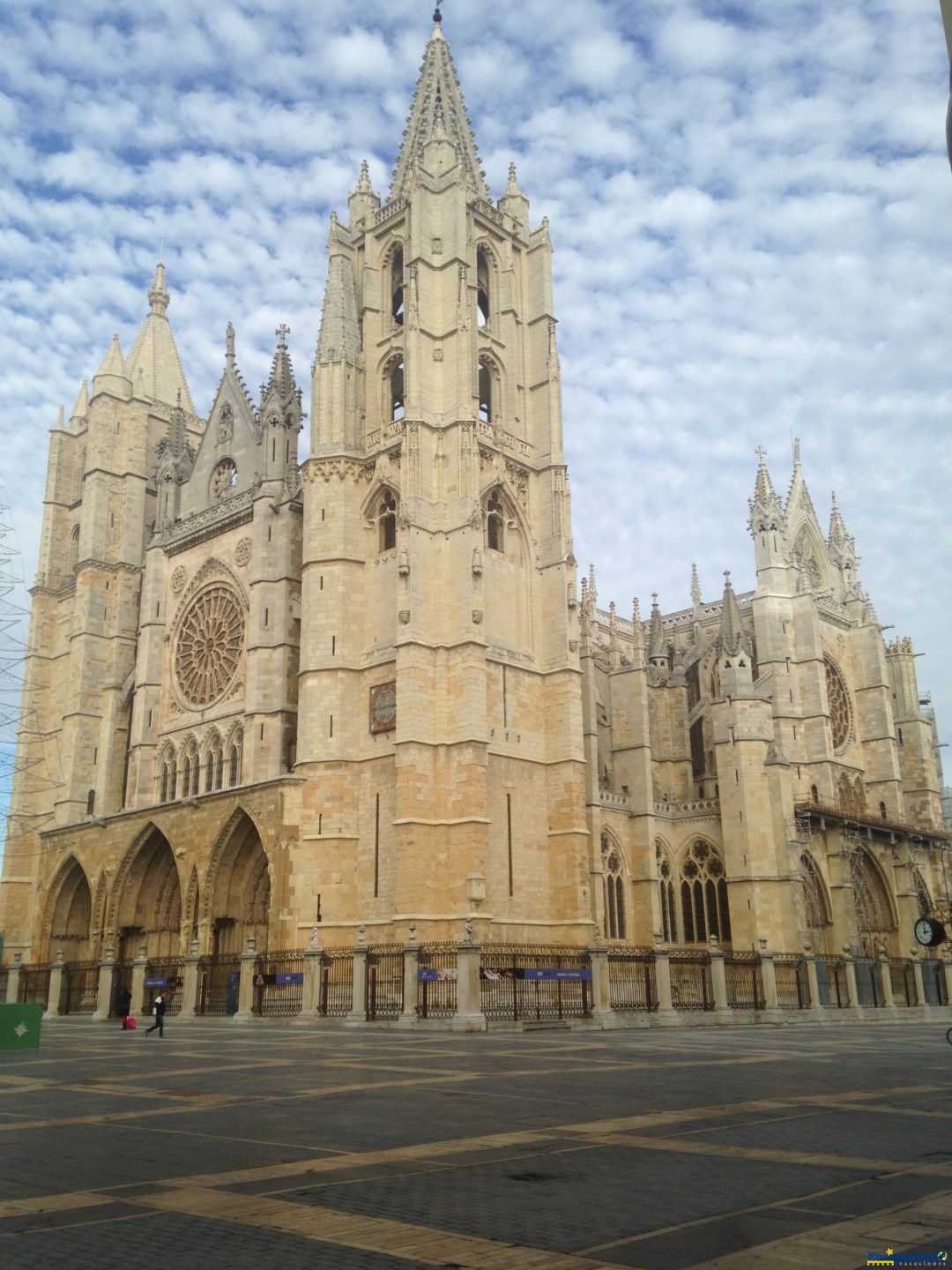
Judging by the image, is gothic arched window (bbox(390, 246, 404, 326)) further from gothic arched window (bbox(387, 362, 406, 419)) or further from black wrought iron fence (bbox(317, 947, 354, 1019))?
black wrought iron fence (bbox(317, 947, 354, 1019))

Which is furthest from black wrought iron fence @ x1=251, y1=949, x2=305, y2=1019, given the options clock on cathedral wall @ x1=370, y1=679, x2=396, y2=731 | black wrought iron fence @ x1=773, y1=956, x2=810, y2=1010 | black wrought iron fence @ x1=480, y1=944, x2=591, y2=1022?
black wrought iron fence @ x1=773, y1=956, x2=810, y2=1010

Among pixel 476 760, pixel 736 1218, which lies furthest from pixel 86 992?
pixel 736 1218

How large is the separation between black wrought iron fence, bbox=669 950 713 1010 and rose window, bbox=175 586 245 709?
1720 cm

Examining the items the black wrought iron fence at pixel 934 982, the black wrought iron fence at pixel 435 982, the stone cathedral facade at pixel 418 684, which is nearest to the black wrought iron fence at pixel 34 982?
the stone cathedral facade at pixel 418 684

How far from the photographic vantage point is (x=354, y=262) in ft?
129

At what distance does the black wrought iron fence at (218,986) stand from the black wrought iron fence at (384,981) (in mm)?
4011

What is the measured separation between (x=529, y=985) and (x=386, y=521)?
1465cm

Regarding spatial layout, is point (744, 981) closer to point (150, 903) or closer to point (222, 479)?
point (150, 903)

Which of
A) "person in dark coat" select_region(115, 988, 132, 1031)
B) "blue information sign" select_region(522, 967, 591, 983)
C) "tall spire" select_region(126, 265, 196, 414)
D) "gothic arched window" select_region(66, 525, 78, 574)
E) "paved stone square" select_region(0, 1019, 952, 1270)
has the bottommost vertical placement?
"paved stone square" select_region(0, 1019, 952, 1270)

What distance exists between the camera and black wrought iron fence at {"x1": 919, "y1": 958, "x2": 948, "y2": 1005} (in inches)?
1603

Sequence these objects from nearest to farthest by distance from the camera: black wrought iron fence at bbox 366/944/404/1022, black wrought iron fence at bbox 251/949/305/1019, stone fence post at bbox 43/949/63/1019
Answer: black wrought iron fence at bbox 366/944/404/1022 → black wrought iron fence at bbox 251/949/305/1019 → stone fence post at bbox 43/949/63/1019

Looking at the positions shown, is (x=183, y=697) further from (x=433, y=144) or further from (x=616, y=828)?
(x=433, y=144)

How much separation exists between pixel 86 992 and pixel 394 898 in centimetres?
1215

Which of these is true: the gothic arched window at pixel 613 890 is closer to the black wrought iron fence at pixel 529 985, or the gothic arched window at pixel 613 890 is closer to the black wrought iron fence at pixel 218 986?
the black wrought iron fence at pixel 529 985
